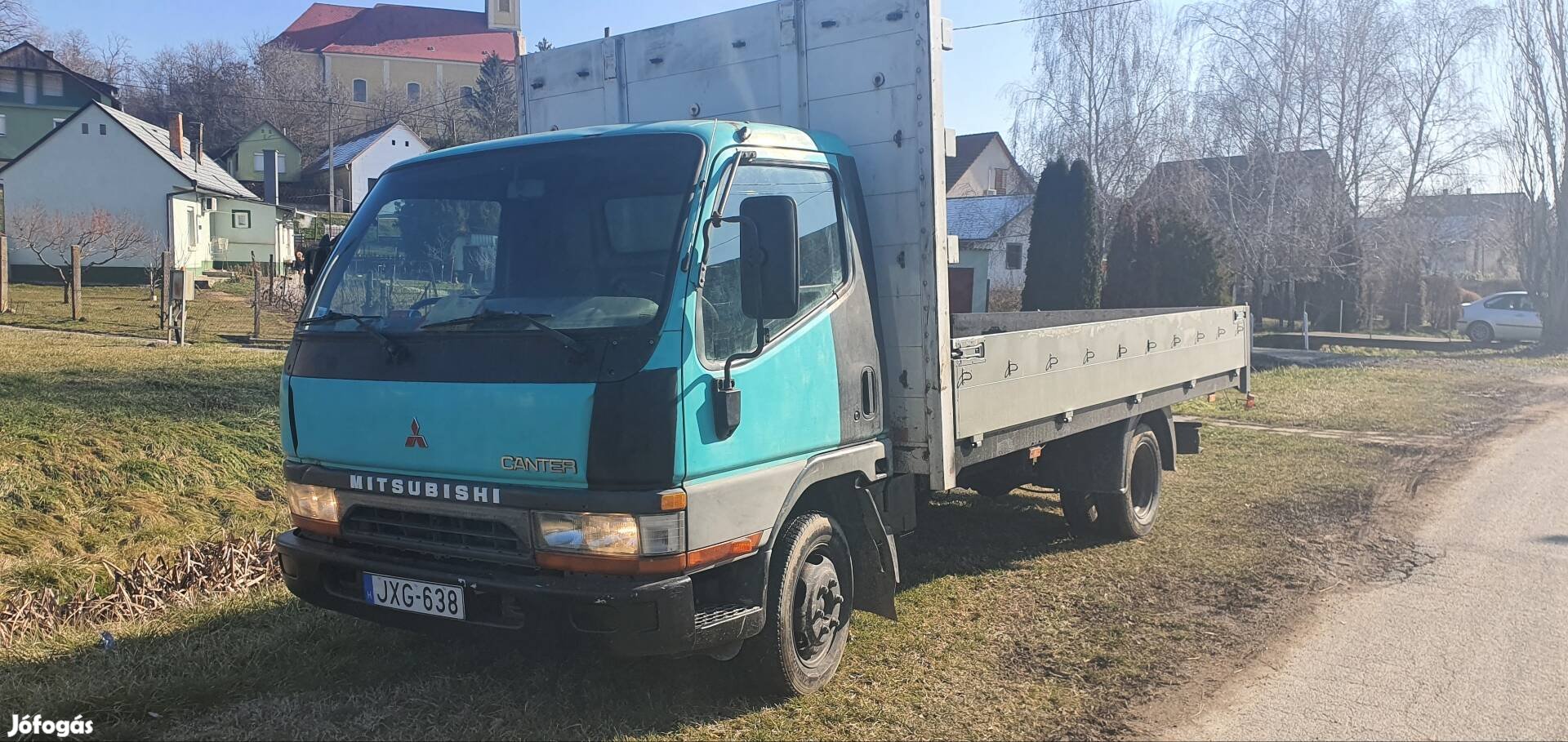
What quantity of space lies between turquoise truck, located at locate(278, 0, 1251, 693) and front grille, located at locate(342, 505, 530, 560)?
0.04ft

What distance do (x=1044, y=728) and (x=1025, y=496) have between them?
491 centimetres

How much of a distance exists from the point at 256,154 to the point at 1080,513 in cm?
5751

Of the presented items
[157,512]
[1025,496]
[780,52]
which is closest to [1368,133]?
[1025,496]

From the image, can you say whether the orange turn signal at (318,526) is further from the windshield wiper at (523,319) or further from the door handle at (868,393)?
the door handle at (868,393)

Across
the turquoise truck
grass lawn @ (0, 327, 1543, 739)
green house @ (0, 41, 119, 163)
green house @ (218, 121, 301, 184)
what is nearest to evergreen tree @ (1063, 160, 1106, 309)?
grass lawn @ (0, 327, 1543, 739)

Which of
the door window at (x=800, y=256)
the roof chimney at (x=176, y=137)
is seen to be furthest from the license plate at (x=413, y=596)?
the roof chimney at (x=176, y=137)

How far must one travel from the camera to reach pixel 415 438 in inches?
159

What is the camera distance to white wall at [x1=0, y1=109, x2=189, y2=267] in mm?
36844

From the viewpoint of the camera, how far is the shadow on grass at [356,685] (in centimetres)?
414

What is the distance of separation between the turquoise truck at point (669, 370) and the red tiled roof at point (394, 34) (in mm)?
87053

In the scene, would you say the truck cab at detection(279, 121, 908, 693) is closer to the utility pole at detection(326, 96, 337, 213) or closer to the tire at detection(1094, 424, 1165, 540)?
the tire at detection(1094, 424, 1165, 540)

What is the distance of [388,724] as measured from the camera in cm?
416

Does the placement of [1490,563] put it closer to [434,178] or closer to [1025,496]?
[1025,496]

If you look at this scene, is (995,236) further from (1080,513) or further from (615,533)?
(615,533)
